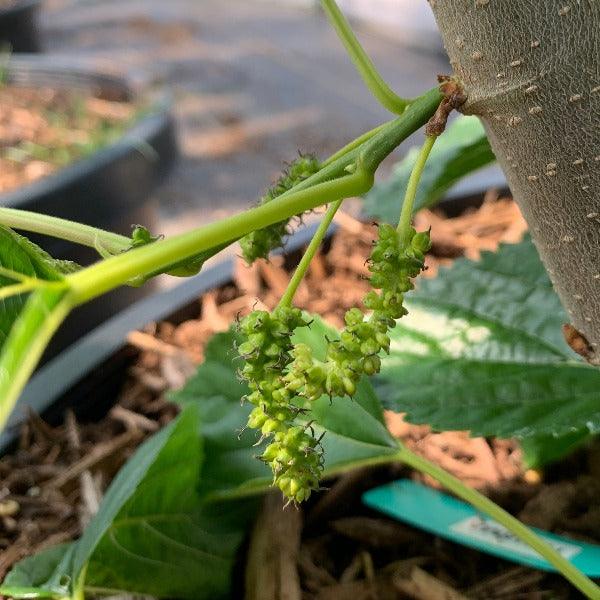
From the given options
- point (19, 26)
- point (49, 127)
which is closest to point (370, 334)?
point (49, 127)

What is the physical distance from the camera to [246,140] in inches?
77.8

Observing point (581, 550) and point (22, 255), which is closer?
point (22, 255)

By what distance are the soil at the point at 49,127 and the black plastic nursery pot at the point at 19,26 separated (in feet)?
2.47

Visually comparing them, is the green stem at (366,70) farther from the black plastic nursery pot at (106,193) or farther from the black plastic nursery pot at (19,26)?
the black plastic nursery pot at (19,26)

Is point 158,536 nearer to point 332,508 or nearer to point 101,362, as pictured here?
point 332,508

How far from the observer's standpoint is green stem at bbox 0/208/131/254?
283mm

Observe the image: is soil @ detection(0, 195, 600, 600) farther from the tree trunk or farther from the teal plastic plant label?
the tree trunk

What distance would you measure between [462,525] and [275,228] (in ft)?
0.83

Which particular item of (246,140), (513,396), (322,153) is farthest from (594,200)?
(246,140)

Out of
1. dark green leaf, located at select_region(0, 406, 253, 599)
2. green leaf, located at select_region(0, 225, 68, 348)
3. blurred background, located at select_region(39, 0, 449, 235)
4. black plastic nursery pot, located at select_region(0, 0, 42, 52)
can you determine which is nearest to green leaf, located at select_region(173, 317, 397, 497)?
dark green leaf, located at select_region(0, 406, 253, 599)

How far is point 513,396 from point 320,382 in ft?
0.73

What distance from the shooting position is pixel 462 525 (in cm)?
53

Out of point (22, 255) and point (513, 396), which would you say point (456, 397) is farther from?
point (22, 255)

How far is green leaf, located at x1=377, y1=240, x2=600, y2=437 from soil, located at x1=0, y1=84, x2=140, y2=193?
0.77 metres
